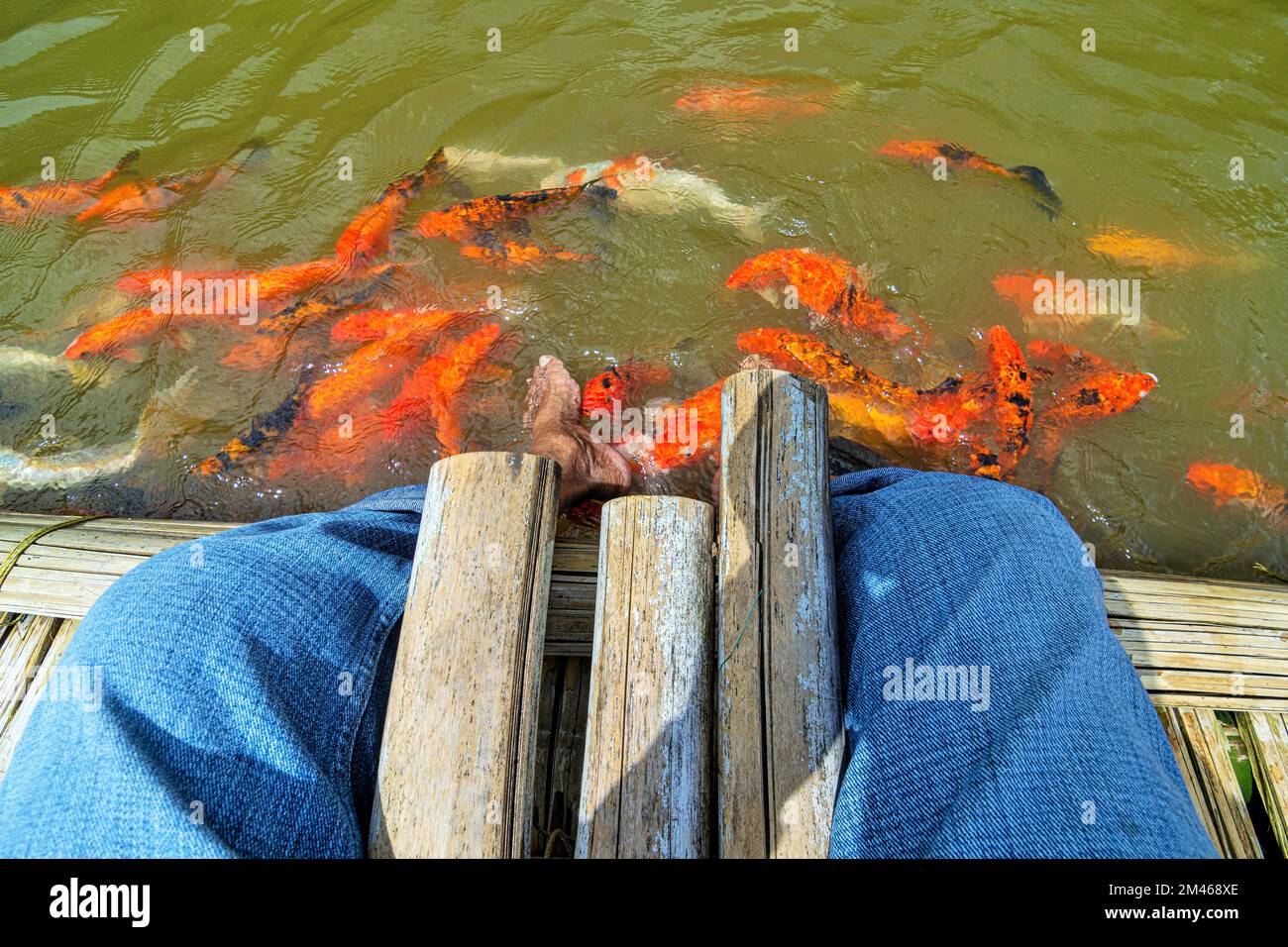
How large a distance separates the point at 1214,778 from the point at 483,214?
474 centimetres

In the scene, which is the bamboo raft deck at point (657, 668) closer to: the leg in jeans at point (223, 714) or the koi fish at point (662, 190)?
the leg in jeans at point (223, 714)

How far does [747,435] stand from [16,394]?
4696 mm

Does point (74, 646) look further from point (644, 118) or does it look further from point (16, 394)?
point (644, 118)

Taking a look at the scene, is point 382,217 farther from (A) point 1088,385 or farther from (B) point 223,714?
(A) point 1088,385

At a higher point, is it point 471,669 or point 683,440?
point 471,669

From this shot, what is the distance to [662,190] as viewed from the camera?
4.96m

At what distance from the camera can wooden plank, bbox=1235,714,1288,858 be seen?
2.59 m

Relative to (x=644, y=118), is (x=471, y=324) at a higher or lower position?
lower

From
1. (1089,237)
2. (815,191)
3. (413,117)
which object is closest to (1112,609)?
(1089,237)

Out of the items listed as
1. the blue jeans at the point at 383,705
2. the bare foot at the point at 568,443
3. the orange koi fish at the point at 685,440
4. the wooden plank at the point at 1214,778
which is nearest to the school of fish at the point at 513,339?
the orange koi fish at the point at 685,440

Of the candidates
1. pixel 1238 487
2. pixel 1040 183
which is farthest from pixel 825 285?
pixel 1238 487

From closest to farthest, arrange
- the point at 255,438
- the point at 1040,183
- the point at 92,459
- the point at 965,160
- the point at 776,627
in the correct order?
the point at 776,627, the point at 255,438, the point at 92,459, the point at 1040,183, the point at 965,160

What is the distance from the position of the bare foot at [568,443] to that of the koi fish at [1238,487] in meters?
3.19
